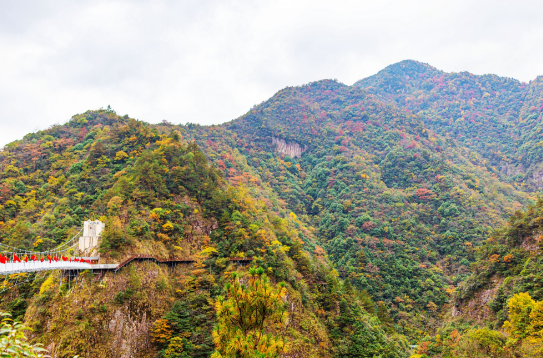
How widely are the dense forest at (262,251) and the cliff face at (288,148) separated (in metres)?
21.0

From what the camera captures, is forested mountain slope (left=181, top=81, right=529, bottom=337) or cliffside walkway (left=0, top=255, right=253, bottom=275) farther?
forested mountain slope (left=181, top=81, right=529, bottom=337)

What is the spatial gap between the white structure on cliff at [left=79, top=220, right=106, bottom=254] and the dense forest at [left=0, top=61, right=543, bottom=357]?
1159 millimetres

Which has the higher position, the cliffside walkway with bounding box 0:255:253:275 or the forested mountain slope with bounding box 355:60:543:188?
the forested mountain slope with bounding box 355:60:543:188

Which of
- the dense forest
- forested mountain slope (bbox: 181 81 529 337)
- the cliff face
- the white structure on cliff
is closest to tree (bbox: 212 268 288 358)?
the dense forest

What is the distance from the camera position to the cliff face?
358ft

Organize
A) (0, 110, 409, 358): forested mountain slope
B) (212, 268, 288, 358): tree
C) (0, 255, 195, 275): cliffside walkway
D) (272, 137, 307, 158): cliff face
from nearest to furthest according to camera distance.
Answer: (212, 268, 288, 358): tree, (0, 255, 195, 275): cliffside walkway, (0, 110, 409, 358): forested mountain slope, (272, 137, 307, 158): cliff face

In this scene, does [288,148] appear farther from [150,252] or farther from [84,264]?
[84,264]

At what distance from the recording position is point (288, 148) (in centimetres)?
10975

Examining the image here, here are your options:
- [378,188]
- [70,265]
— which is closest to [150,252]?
[70,265]

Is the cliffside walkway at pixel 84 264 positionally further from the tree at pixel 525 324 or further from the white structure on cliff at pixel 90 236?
the tree at pixel 525 324

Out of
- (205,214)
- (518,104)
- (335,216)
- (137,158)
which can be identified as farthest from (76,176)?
(518,104)

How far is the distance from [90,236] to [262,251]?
18108 millimetres

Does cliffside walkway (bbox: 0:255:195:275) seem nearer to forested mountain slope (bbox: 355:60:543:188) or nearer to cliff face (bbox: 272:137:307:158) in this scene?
cliff face (bbox: 272:137:307:158)

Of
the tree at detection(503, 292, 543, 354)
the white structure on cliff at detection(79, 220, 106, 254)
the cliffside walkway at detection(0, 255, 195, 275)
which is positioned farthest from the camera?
the white structure on cliff at detection(79, 220, 106, 254)
